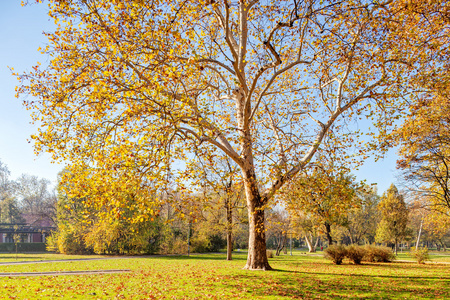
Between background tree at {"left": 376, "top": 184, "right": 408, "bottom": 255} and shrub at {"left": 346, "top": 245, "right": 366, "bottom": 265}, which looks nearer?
shrub at {"left": 346, "top": 245, "right": 366, "bottom": 265}

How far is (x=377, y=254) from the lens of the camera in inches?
953

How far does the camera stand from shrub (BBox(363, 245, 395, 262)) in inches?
934

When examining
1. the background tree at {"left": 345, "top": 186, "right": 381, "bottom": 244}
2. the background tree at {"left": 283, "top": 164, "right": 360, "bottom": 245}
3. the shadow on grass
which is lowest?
the background tree at {"left": 345, "top": 186, "right": 381, "bottom": 244}

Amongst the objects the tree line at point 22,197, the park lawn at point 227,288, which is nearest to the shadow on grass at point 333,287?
the park lawn at point 227,288

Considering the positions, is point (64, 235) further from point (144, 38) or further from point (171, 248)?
point (144, 38)

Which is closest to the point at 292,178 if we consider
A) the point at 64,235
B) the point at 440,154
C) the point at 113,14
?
the point at 113,14

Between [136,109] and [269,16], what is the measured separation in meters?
6.36

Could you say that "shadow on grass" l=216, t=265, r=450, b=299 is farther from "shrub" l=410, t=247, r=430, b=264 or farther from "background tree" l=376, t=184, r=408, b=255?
"background tree" l=376, t=184, r=408, b=255

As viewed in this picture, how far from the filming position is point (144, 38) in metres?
9.00

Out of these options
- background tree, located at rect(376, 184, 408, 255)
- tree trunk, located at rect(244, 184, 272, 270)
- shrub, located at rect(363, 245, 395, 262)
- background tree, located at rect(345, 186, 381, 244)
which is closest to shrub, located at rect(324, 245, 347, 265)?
shrub, located at rect(363, 245, 395, 262)

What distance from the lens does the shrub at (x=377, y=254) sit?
77.9ft

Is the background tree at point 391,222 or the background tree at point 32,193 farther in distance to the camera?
the background tree at point 32,193

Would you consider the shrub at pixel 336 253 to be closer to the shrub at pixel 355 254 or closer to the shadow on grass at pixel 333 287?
the shrub at pixel 355 254

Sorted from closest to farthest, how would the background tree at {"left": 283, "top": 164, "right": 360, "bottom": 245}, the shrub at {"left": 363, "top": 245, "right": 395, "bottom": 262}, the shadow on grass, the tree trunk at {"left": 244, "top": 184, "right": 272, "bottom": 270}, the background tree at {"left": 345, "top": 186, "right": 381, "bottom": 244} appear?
the shadow on grass, the background tree at {"left": 283, "top": 164, "right": 360, "bottom": 245}, the tree trunk at {"left": 244, "top": 184, "right": 272, "bottom": 270}, the shrub at {"left": 363, "top": 245, "right": 395, "bottom": 262}, the background tree at {"left": 345, "top": 186, "right": 381, "bottom": 244}
